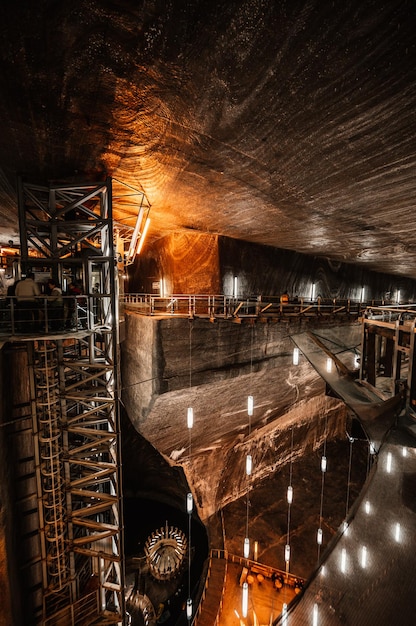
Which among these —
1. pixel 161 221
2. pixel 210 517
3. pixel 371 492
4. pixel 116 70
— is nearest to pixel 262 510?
pixel 210 517

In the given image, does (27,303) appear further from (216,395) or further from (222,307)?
(222,307)

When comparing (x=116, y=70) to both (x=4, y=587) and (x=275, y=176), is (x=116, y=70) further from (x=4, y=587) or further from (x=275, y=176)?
(x=4, y=587)

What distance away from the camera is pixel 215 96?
373 centimetres

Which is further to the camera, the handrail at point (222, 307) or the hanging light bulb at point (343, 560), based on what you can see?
the handrail at point (222, 307)

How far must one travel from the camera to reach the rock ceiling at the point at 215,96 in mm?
2717

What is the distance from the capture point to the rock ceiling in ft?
8.91

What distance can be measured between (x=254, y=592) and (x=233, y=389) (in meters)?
7.53

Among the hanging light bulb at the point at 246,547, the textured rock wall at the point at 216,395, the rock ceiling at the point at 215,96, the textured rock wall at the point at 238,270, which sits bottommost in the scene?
the hanging light bulb at the point at 246,547

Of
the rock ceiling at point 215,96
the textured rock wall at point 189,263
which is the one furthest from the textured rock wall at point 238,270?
the rock ceiling at point 215,96


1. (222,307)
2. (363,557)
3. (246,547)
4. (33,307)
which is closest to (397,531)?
(363,557)

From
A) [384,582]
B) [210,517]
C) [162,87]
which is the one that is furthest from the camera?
[210,517]

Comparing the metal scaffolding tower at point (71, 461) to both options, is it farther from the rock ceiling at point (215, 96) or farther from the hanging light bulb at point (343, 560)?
the hanging light bulb at point (343, 560)

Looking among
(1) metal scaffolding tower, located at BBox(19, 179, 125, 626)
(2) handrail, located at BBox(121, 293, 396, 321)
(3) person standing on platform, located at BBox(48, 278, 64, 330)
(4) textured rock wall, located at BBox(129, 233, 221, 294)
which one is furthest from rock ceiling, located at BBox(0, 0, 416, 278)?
(4) textured rock wall, located at BBox(129, 233, 221, 294)

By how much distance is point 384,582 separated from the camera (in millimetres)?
2893
